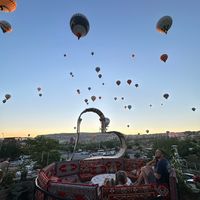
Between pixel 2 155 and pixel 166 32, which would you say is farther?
pixel 2 155

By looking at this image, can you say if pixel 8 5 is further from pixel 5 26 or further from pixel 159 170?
pixel 159 170

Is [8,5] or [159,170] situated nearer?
[159,170]

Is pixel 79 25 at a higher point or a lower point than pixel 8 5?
higher

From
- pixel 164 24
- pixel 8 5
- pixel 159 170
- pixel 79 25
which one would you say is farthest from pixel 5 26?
pixel 159 170

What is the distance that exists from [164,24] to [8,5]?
29.8 ft

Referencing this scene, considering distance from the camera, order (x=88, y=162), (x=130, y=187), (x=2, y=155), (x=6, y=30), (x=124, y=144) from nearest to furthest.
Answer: (x=130, y=187) < (x=6, y=30) < (x=88, y=162) < (x=124, y=144) < (x=2, y=155)

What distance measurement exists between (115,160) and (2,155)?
58.8 meters

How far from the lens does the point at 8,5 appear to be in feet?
34.9

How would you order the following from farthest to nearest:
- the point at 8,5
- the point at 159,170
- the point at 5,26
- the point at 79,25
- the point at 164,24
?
the point at 164,24
the point at 5,26
the point at 79,25
the point at 8,5
the point at 159,170

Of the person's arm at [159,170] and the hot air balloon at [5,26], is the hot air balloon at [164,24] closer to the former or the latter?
the hot air balloon at [5,26]

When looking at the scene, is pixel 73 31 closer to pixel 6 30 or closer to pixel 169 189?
pixel 6 30

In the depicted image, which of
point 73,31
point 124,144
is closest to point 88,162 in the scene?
point 124,144

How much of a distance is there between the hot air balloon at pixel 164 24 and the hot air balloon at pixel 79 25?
4.69m

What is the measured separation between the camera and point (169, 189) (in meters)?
6.24
